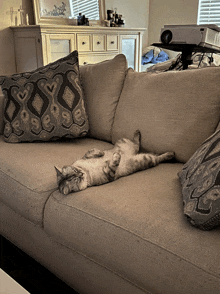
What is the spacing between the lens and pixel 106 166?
127cm

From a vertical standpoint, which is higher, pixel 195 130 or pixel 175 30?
pixel 175 30

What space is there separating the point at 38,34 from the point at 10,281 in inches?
113

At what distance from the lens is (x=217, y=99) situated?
1.37m

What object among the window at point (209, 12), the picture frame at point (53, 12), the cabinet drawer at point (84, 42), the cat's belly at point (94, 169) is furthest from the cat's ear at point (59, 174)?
the window at point (209, 12)

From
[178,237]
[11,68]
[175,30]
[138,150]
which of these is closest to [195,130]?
[138,150]

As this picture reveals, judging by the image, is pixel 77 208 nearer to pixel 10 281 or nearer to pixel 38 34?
pixel 10 281

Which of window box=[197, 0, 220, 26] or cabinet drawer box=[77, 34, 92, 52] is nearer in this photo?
cabinet drawer box=[77, 34, 92, 52]

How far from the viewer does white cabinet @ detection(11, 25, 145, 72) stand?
10.3 ft

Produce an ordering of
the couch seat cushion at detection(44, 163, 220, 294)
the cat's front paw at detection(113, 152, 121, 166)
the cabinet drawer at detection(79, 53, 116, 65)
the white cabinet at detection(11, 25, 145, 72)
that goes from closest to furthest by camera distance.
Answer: the couch seat cushion at detection(44, 163, 220, 294) < the cat's front paw at detection(113, 152, 121, 166) < the white cabinet at detection(11, 25, 145, 72) < the cabinet drawer at detection(79, 53, 116, 65)

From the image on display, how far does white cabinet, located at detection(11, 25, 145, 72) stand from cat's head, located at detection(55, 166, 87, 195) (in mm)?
2265

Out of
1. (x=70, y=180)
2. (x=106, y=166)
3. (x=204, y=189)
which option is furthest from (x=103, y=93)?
(x=204, y=189)

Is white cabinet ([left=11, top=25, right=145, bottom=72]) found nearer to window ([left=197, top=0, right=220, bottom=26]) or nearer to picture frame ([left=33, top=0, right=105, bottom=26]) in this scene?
picture frame ([left=33, top=0, right=105, bottom=26])

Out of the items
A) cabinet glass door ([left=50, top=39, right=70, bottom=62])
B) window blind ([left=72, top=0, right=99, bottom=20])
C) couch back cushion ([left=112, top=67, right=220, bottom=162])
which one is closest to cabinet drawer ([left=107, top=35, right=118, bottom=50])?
window blind ([left=72, top=0, right=99, bottom=20])

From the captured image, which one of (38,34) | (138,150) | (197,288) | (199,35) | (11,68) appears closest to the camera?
(197,288)
